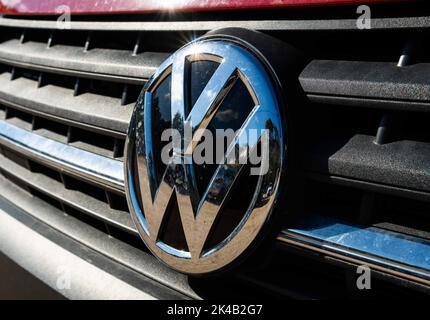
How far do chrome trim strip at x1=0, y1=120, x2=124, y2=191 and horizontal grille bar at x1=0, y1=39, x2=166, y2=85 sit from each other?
0.27 m

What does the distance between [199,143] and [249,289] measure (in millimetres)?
434

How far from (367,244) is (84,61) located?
3.52ft

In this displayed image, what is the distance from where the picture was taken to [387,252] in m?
0.78

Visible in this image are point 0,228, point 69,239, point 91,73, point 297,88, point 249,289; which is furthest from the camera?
point 0,228

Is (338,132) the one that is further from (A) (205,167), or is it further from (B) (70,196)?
(B) (70,196)

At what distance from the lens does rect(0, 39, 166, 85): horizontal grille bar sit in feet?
3.91

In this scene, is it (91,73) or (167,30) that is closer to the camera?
(167,30)

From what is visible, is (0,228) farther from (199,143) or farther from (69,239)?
(199,143)

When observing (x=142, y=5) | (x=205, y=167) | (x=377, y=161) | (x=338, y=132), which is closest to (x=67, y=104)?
(x=142, y=5)

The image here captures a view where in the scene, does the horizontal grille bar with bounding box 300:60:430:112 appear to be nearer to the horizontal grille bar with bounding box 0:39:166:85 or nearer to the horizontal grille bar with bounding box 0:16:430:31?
the horizontal grille bar with bounding box 0:16:430:31

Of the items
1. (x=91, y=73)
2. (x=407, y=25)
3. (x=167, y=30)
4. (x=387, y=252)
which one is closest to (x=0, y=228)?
(x=91, y=73)

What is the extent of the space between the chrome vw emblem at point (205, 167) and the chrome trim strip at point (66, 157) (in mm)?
225

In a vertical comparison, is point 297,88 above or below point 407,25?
below

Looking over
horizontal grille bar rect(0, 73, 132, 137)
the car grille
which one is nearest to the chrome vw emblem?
the car grille
